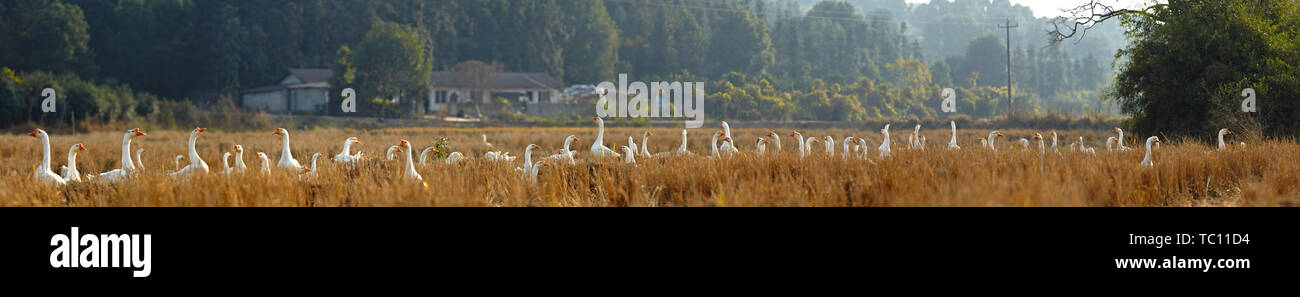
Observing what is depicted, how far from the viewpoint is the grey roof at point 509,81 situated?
67062 millimetres

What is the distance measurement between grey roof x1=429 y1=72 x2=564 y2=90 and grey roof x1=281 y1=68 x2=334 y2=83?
697 cm

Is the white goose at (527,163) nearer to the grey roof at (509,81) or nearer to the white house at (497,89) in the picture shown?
the white house at (497,89)

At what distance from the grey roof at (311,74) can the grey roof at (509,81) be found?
6.97 m

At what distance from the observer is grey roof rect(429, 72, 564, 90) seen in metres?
67.1

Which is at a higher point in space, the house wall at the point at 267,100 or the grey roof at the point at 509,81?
the grey roof at the point at 509,81

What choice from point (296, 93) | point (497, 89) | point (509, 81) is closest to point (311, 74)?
point (296, 93)

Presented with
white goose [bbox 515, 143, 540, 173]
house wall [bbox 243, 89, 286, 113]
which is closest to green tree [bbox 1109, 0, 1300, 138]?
white goose [bbox 515, 143, 540, 173]

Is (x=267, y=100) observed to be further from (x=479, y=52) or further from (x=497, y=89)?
(x=479, y=52)

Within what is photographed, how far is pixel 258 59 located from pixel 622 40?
125 feet

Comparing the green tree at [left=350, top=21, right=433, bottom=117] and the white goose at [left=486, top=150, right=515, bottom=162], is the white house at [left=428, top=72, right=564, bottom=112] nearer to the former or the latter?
the green tree at [left=350, top=21, right=433, bottom=117]

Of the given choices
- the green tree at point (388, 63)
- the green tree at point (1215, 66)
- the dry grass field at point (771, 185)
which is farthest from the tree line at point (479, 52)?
the dry grass field at point (771, 185)

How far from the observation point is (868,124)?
56.0m
